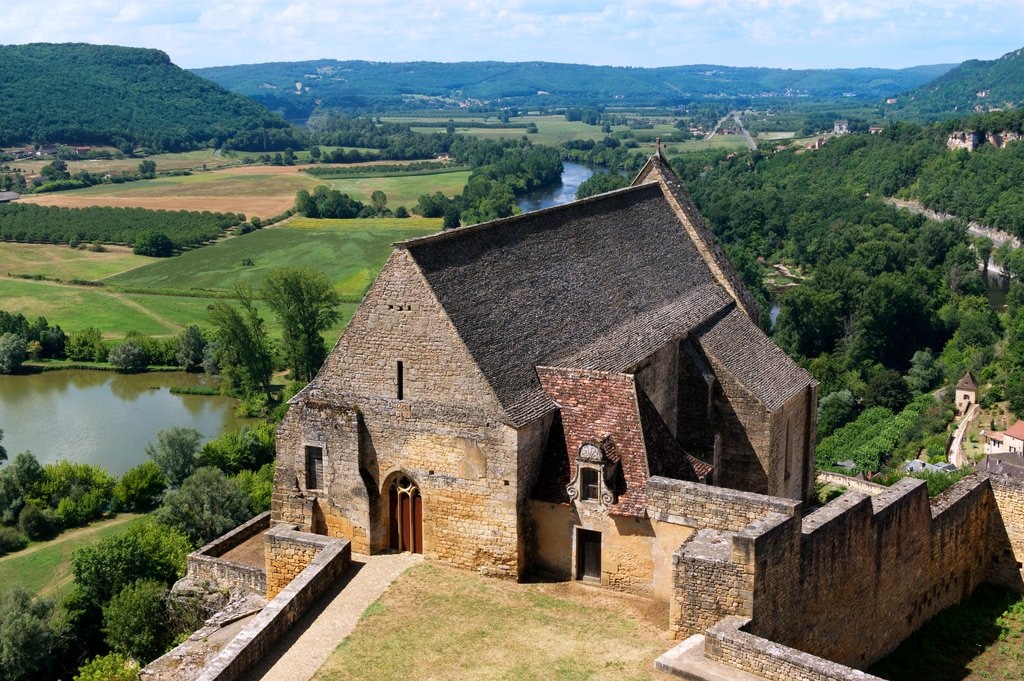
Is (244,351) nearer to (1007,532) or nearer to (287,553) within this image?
(287,553)

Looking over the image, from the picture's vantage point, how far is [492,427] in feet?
74.8

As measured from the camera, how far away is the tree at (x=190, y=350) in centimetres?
8506

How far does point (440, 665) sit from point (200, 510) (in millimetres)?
32666

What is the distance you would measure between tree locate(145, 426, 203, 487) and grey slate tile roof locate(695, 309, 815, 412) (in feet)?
117

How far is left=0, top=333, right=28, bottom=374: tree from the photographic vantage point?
8488 cm

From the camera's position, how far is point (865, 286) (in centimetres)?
9769

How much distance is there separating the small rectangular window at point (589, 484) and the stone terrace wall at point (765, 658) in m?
4.52

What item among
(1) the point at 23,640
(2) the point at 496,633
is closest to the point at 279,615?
(2) the point at 496,633

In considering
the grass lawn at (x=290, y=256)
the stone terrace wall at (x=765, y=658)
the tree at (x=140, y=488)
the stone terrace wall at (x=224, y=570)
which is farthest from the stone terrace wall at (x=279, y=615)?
the grass lawn at (x=290, y=256)

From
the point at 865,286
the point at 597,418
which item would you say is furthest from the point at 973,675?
the point at 865,286

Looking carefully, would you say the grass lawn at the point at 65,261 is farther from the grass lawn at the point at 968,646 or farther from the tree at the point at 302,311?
the grass lawn at the point at 968,646

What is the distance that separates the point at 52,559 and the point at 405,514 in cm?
3326

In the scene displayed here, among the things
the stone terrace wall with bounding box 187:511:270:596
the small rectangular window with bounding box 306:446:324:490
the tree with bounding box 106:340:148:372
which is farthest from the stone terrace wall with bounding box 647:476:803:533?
the tree with bounding box 106:340:148:372

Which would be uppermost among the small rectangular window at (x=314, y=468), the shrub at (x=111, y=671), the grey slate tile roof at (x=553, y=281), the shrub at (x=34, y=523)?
the grey slate tile roof at (x=553, y=281)
